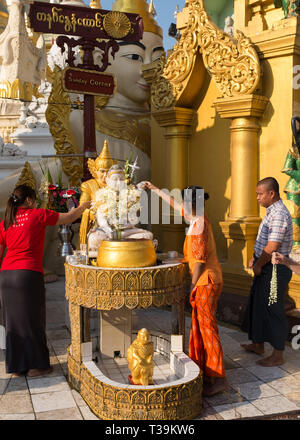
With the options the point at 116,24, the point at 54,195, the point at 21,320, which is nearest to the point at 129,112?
the point at 116,24

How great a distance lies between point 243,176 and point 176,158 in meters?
1.41

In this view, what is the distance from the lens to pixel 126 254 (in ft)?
12.3

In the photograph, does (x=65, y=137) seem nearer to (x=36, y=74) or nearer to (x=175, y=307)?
(x=175, y=307)

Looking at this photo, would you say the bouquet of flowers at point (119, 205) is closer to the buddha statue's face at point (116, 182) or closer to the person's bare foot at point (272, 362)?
the buddha statue's face at point (116, 182)

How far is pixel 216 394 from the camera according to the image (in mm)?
3848

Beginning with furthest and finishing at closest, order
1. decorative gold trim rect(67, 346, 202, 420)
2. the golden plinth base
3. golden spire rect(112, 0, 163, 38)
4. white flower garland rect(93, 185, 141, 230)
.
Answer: golden spire rect(112, 0, 163, 38), white flower garland rect(93, 185, 141, 230), the golden plinth base, decorative gold trim rect(67, 346, 202, 420)

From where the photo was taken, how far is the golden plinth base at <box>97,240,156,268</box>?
3744 mm

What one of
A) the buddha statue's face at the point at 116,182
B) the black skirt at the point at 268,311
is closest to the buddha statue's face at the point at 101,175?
the buddha statue's face at the point at 116,182

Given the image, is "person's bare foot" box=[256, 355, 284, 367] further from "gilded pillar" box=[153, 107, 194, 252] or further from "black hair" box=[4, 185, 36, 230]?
"gilded pillar" box=[153, 107, 194, 252]

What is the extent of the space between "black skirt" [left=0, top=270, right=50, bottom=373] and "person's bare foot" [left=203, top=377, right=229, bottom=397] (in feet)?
4.75

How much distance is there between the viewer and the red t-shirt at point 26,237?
4.17 metres

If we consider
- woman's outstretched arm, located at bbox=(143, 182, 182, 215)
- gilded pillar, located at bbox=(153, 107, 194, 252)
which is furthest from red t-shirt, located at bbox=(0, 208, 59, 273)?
gilded pillar, located at bbox=(153, 107, 194, 252)

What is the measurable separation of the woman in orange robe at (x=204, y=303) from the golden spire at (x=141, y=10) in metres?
6.33
